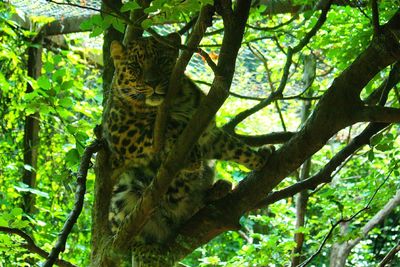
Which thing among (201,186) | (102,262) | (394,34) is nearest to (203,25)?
(394,34)

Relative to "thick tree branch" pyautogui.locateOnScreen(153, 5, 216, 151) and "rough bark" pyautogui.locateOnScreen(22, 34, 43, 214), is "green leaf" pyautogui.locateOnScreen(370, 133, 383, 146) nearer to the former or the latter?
"thick tree branch" pyautogui.locateOnScreen(153, 5, 216, 151)

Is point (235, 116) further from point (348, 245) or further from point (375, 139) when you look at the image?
point (348, 245)

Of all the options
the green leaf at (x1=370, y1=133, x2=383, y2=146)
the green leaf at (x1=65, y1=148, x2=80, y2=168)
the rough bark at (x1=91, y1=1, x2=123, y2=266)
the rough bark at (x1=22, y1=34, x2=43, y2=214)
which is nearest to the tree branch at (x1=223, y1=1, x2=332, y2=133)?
the green leaf at (x1=370, y1=133, x2=383, y2=146)

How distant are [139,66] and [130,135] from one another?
0.44 m

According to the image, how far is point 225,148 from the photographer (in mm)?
4020

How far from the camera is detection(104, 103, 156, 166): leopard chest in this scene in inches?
150

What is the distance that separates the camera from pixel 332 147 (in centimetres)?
961

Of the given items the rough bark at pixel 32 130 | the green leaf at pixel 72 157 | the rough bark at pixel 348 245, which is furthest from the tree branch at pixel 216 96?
the rough bark at pixel 32 130

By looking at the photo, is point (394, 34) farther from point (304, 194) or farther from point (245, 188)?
point (304, 194)

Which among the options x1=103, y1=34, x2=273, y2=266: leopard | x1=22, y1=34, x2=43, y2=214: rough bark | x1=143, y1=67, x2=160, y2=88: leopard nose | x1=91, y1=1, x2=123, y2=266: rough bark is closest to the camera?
x1=91, y1=1, x2=123, y2=266: rough bark

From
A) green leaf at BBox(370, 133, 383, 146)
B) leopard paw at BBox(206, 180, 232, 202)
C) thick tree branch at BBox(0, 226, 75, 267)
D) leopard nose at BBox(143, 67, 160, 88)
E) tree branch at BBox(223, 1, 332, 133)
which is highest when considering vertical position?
tree branch at BBox(223, 1, 332, 133)

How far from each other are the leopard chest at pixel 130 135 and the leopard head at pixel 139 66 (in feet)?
0.34

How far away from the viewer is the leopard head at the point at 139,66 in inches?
148

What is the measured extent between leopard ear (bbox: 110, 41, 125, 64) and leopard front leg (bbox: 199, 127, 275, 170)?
2.42 ft
